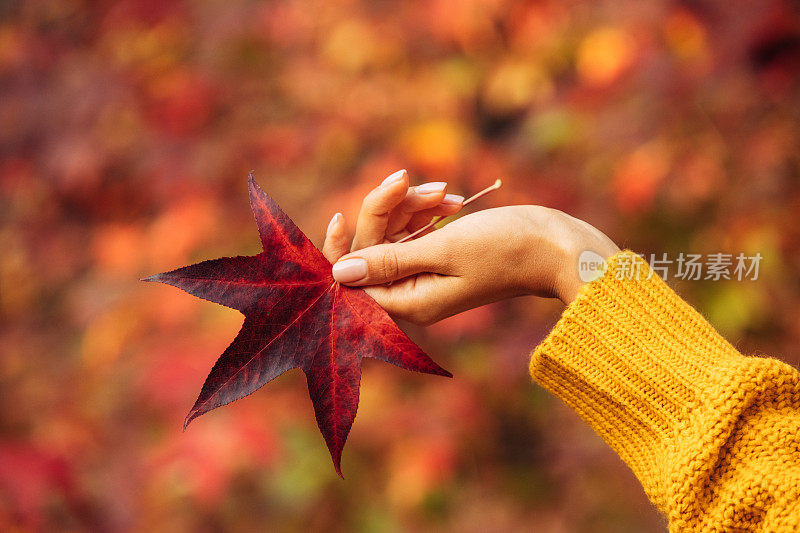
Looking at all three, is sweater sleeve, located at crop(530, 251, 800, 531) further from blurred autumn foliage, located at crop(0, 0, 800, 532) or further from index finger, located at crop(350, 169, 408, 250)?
blurred autumn foliage, located at crop(0, 0, 800, 532)

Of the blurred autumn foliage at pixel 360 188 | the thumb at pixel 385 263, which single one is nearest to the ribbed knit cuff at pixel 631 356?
the thumb at pixel 385 263

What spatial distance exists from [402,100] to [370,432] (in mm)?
1258

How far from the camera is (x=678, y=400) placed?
0.90 meters

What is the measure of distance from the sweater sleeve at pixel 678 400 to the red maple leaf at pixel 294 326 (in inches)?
10.5

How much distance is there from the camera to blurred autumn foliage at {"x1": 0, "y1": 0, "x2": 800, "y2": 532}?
2.06 metres

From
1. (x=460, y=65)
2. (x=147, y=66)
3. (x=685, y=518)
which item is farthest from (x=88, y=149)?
(x=685, y=518)

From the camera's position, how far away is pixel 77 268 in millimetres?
2703

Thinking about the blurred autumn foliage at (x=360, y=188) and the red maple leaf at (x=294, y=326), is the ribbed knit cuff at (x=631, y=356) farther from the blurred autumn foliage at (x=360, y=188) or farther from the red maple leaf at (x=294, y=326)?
the blurred autumn foliage at (x=360, y=188)

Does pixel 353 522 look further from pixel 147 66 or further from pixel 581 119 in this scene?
pixel 147 66

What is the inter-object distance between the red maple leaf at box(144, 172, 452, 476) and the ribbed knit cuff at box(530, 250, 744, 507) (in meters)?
0.24

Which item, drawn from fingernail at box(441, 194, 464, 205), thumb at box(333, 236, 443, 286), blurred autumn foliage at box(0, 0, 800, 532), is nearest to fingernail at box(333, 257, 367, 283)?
thumb at box(333, 236, 443, 286)

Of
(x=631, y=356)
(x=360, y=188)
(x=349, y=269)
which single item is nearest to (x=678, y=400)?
(x=631, y=356)

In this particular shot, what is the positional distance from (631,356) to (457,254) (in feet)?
1.01

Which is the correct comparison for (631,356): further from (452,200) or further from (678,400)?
(452,200)
